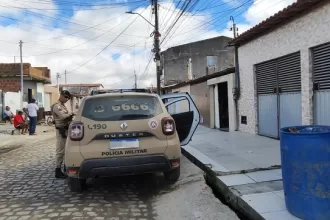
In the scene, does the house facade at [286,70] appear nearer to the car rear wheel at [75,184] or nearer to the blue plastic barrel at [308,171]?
the blue plastic barrel at [308,171]

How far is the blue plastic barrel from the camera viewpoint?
10.6 feet

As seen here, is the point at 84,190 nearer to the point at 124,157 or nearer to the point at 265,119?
the point at 124,157

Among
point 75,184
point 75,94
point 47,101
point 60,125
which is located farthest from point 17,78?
point 75,184

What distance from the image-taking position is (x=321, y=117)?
7570 millimetres

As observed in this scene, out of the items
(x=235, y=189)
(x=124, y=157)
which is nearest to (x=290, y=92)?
(x=235, y=189)

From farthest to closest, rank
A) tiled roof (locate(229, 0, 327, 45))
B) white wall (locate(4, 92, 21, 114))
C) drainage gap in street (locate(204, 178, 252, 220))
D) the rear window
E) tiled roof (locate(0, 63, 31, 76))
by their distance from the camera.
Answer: tiled roof (locate(0, 63, 31, 76))
white wall (locate(4, 92, 21, 114))
tiled roof (locate(229, 0, 327, 45))
the rear window
drainage gap in street (locate(204, 178, 252, 220))

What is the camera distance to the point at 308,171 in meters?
3.29

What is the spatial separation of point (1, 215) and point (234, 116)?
943 cm

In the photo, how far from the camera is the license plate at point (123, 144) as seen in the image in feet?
16.0

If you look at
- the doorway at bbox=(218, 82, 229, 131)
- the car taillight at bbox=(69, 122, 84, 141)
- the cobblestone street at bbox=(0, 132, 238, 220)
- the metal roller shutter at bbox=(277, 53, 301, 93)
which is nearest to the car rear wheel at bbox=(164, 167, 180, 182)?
the cobblestone street at bbox=(0, 132, 238, 220)

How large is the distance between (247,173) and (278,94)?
4.56 metres

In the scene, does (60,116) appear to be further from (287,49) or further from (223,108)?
(223,108)

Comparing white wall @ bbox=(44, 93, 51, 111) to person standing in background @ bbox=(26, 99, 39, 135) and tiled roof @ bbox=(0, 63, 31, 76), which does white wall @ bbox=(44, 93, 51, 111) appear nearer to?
Answer: tiled roof @ bbox=(0, 63, 31, 76)

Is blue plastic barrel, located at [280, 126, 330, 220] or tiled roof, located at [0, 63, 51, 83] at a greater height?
tiled roof, located at [0, 63, 51, 83]
